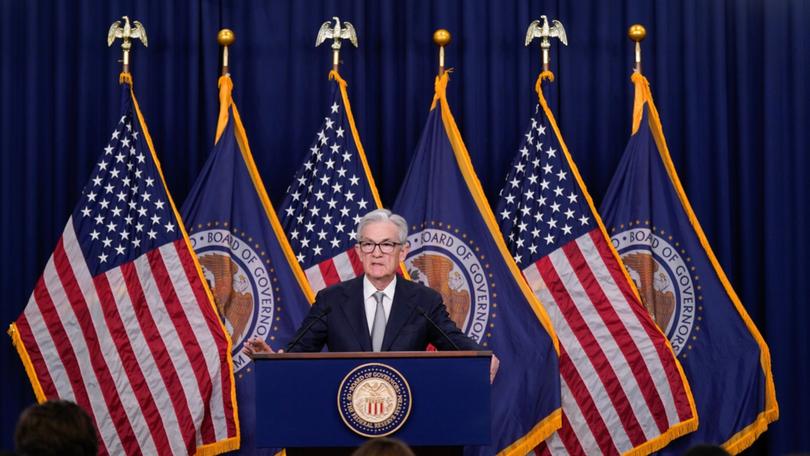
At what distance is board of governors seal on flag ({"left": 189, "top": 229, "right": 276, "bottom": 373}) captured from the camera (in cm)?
707

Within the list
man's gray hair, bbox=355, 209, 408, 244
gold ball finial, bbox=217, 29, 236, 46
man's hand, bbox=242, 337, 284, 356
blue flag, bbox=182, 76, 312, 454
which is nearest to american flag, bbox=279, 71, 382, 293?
blue flag, bbox=182, 76, 312, 454

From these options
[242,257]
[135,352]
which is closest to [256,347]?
[135,352]

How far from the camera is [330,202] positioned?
283 inches

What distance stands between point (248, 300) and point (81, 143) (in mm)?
1576

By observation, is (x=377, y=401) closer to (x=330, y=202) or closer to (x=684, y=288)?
(x=330, y=202)

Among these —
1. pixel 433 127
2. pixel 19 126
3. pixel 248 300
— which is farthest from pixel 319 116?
pixel 19 126

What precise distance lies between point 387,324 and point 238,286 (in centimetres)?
233

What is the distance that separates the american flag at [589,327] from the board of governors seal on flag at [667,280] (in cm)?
21

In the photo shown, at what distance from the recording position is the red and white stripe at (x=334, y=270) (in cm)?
710

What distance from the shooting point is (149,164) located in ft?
23.6

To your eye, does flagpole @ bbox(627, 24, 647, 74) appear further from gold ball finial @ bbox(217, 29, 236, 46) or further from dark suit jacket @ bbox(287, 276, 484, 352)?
dark suit jacket @ bbox(287, 276, 484, 352)

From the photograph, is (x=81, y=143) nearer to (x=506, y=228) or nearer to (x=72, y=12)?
(x=72, y=12)

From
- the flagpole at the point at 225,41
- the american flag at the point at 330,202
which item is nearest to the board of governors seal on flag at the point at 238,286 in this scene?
the american flag at the point at 330,202

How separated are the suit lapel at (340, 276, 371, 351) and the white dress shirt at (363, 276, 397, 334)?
0.08ft
